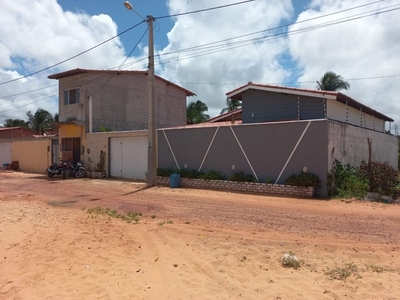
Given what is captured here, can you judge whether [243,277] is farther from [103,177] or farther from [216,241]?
[103,177]

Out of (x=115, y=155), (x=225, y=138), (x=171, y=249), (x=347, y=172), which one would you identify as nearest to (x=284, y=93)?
(x=225, y=138)

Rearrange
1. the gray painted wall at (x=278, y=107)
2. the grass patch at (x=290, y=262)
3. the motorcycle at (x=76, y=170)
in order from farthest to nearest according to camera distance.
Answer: the motorcycle at (x=76, y=170), the gray painted wall at (x=278, y=107), the grass patch at (x=290, y=262)

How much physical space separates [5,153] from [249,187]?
25.0 m

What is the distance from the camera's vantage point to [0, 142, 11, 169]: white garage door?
92.1 feet

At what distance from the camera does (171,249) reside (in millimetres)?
5547

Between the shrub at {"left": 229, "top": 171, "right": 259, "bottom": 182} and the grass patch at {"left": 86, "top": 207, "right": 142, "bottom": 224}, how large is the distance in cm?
538

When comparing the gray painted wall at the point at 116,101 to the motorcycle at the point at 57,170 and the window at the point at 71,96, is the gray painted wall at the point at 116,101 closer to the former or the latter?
the window at the point at 71,96

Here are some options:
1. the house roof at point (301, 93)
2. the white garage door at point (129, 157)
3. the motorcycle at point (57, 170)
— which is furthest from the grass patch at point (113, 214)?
the motorcycle at point (57, 170)

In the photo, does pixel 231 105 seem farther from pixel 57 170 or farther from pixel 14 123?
pixel 14 123

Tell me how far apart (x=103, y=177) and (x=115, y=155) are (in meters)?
1.49

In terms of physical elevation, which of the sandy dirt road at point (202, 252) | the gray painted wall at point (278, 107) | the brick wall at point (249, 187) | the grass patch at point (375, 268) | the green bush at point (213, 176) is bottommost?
the sandy dirt road at point (202, 252)

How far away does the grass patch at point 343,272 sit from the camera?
4.24 metres

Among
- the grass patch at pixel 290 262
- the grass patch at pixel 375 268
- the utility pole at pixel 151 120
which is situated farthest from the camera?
the utility pole at pixel 151 120

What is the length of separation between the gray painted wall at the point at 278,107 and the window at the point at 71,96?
11.7m
